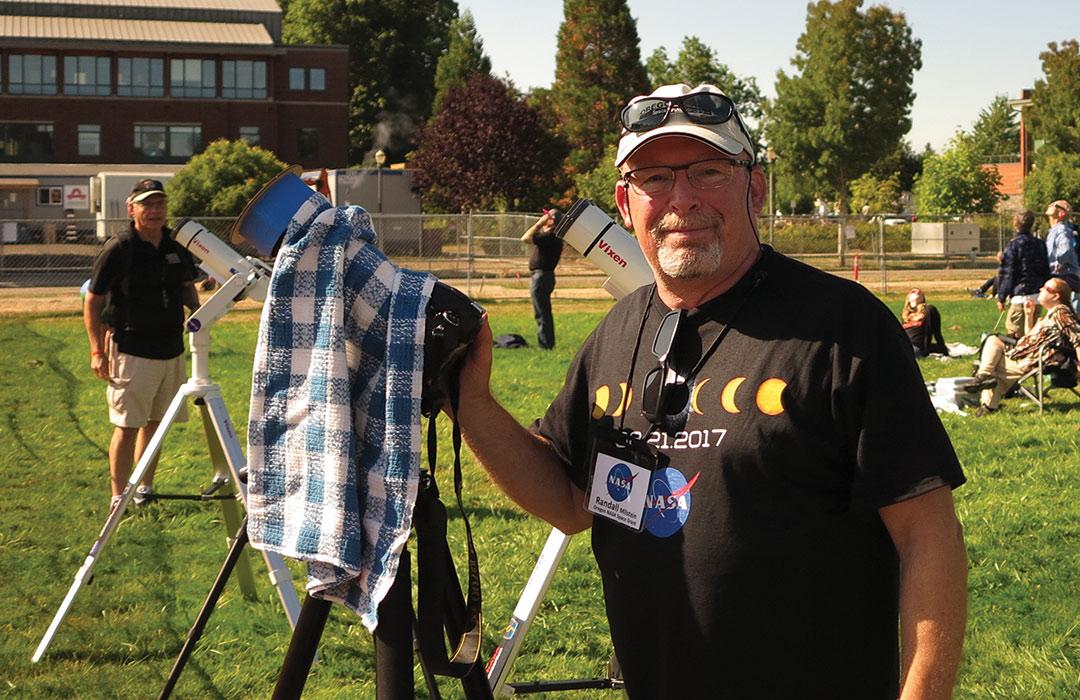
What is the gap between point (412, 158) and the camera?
2212 inches

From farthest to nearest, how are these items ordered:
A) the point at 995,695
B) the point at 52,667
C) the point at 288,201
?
1. the point at 52,667
2. the point at 995,695
3. the point at 288,201

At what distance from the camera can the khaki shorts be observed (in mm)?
8195

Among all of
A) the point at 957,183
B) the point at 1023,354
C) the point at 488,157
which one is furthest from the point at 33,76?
the point at 1023,354

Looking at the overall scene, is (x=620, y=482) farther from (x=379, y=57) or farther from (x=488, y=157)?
(x=379, y=57)

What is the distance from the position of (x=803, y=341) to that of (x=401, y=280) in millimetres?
798

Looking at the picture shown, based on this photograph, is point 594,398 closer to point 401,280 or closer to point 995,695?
point 401,280

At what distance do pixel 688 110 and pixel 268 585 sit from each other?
4.92 metres

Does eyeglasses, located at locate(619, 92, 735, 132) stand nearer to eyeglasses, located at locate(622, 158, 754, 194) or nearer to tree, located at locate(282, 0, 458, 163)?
eyeglasses, located at locate(622, 158, 754, 194)

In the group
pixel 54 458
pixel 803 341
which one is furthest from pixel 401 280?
pixel 54 458

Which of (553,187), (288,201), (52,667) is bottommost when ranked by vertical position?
(52,667)

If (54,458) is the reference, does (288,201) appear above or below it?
above

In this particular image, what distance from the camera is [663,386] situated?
261 centimetres

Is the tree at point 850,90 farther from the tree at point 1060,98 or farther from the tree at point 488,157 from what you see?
the tree at point 488,157

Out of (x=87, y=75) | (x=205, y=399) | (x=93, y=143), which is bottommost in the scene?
(x=205, y=399)
